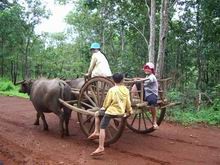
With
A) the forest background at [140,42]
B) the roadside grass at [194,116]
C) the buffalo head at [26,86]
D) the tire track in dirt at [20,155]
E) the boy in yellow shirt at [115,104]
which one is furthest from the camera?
the forest background at [140,42]

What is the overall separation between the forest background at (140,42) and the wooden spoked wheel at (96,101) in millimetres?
1990

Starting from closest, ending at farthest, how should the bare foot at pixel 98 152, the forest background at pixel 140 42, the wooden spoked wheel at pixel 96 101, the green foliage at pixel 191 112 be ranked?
the bare foot at pixel 98 152, the wooden spoked wheel at pixel 96 101, the green foliage at pixel 191 112, the forest background at pixel 140 42

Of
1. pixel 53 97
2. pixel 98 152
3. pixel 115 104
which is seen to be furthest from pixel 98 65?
pixel 98 152

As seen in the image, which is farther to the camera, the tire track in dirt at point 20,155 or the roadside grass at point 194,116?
the roadside grass at point 194,116

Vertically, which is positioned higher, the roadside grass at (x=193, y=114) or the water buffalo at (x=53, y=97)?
the water buffalo at (x=53, y=97)

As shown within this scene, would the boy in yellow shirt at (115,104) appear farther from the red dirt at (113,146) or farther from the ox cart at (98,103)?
the red dirt at (113,146)

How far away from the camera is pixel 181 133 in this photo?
10.2 m

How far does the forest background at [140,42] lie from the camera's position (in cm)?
1458

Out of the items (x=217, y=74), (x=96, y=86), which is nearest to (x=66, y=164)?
(x=96, y=86)

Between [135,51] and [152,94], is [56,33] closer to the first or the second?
[135,51]

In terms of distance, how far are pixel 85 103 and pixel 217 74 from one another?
13.4 metres

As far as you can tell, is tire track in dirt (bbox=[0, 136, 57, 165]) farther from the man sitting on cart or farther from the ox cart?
the man sitting on cart

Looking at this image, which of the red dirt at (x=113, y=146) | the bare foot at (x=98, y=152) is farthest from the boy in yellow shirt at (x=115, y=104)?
the red dirt at (x=113, y=146)

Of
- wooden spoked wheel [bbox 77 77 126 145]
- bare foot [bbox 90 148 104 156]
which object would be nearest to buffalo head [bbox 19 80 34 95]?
wooden spoked wheel [bbox 77 77 126 145]
